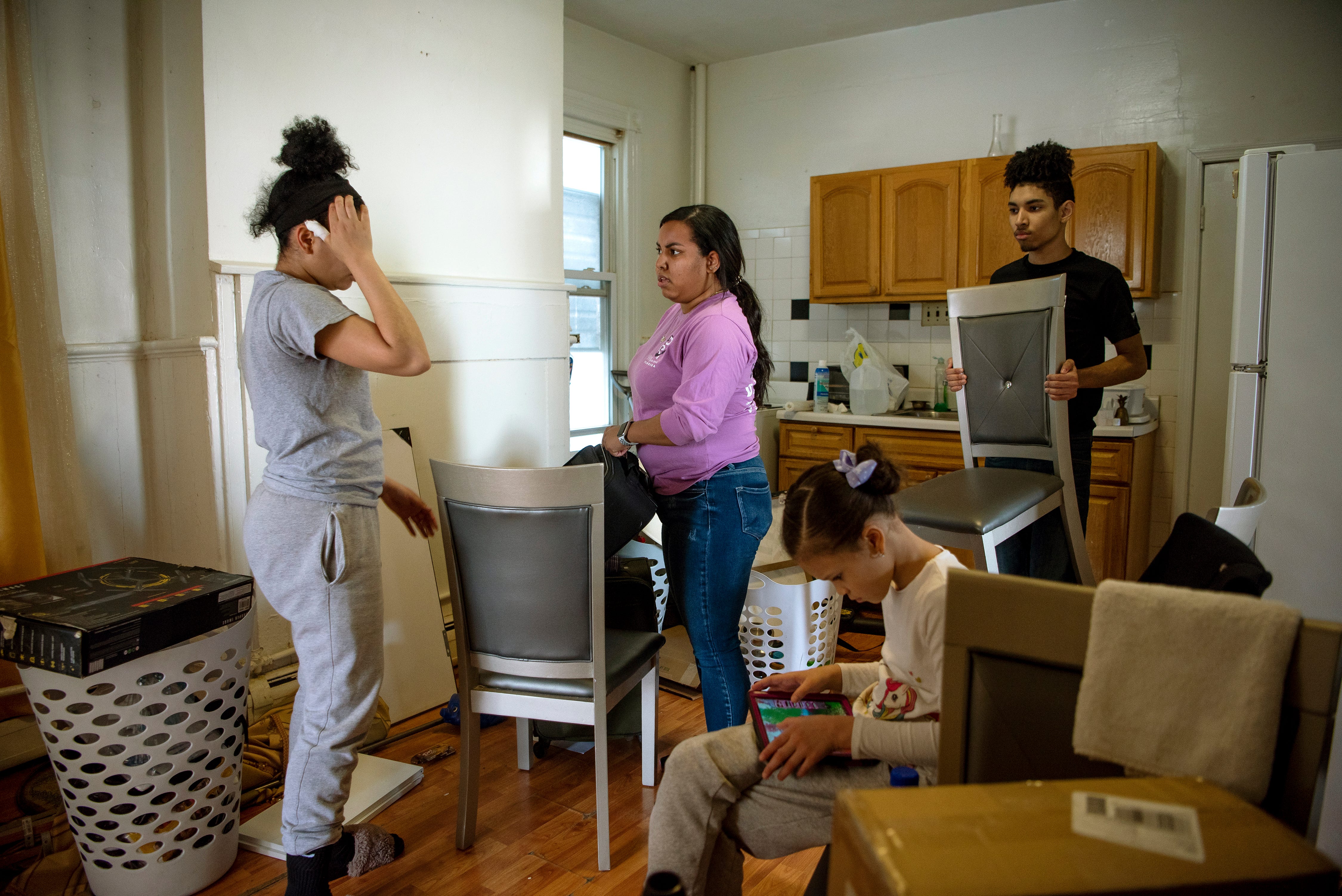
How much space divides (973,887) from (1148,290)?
3.59 metres

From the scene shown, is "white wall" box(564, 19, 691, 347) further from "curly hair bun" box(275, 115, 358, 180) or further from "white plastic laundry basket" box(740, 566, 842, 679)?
"curly hair bun" box(275, 115, 358, 180)

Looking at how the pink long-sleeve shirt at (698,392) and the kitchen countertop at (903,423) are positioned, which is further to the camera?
the kitchen countertop at (903,423)

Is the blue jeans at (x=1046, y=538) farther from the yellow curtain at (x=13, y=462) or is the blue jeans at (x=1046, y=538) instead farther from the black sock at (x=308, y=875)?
the yellow curtain at (x=13, y=462)

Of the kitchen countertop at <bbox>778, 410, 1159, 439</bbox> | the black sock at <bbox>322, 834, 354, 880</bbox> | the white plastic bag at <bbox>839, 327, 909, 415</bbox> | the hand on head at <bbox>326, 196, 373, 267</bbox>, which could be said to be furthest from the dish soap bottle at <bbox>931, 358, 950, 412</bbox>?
the black sock at <bbox>322, 834, 354, 880</bbox>

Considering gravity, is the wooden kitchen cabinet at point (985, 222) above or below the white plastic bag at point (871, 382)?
above

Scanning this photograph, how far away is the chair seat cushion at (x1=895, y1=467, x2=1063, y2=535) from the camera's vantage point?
1743mm

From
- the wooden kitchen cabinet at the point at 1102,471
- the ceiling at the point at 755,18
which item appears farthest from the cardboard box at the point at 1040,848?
the ceiling at the point at 755,18

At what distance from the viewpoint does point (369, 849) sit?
74.2 inches

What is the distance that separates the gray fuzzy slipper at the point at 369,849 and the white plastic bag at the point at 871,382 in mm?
2899

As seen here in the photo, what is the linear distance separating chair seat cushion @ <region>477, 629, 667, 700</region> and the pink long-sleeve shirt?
376mm

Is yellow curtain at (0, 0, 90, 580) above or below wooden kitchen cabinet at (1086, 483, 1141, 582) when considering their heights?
above

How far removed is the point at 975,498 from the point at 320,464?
1331mm

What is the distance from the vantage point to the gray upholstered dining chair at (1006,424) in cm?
182

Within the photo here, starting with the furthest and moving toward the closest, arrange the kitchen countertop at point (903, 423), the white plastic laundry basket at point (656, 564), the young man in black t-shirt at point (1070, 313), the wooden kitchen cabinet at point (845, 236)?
1. the wooden kitchen cabinet at point (845, 236)
2. the kitchen countertop at point (903, 423)
3. the white plastic laundry basket at point (656, 564)
4. the young man in black t-shirt at point (1070, 313)
